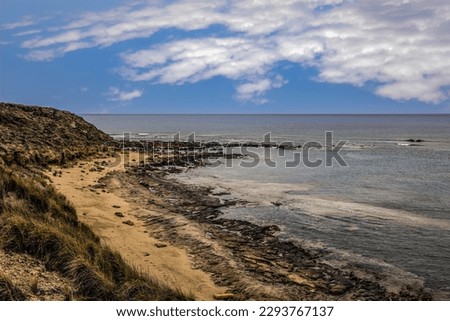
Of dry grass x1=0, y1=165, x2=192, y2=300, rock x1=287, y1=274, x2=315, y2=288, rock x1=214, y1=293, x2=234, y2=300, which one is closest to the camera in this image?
dry grass x1=0, y1=165, x2=192, y2=300

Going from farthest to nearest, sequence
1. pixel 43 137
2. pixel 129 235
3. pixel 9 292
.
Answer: pixel 43 137 < pixel 129 235 < pixel 9 292

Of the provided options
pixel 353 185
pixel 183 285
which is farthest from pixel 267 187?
pixel 183 285

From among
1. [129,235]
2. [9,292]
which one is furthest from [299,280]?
[9,292]

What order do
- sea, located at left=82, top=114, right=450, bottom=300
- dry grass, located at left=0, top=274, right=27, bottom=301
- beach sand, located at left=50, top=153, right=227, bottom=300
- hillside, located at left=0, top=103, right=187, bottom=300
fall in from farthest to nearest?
sea, located at left=82, top=114, right=450, bottom=300, beach sand, located at left=50, top=153, right=227, bottom=300, hillside, located at left=0, top=103, right=187, bottom=300, dry grass, located at left=0, top=274, right=27, bottom=301

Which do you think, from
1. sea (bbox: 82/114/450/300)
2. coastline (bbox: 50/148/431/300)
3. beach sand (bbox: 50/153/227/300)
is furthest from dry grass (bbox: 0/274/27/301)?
sea (bbox: 82/114/450/300)

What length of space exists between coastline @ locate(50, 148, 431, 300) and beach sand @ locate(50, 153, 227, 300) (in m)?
0.03

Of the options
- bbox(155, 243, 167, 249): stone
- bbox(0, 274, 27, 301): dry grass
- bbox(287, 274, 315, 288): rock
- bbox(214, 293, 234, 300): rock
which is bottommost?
bbox(287, 274, 315, 288): rock

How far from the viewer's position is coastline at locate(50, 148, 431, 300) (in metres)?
9.85

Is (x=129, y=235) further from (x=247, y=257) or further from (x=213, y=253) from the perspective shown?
(x=247, y=257)

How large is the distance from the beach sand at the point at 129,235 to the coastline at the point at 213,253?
3cm

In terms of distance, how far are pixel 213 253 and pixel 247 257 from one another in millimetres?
1083

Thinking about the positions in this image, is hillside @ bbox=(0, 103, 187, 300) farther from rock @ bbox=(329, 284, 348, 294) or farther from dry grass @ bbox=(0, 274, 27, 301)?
rock @ bbox=(329, 284, 348, 294)

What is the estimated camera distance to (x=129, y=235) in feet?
44.2

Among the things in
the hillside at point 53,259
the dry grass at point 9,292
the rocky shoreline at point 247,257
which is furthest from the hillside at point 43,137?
the dry grass at point 9,292
